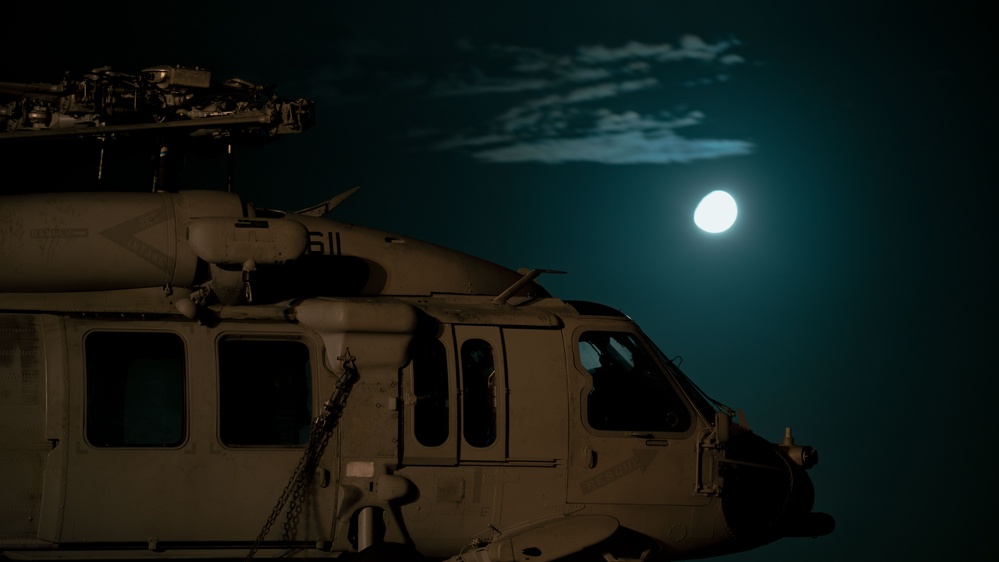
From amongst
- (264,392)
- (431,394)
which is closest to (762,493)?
(431,394)

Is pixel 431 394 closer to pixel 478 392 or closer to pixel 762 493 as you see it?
pixel 478 392

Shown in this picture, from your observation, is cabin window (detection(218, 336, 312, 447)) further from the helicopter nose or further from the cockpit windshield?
the helicopter nose

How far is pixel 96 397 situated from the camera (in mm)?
6949

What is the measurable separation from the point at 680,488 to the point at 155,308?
3.70 m

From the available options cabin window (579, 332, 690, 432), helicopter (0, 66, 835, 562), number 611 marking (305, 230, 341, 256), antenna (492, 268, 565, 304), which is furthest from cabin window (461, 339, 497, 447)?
number 611 marking (305, 230, 341, 256)

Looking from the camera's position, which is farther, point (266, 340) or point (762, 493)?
point (762, 493)

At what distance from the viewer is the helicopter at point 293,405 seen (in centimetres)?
681

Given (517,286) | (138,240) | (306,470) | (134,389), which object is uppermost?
(138,240)

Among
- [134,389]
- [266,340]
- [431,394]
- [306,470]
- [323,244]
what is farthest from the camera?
[323,244]

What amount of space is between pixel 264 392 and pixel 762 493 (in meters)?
3.53

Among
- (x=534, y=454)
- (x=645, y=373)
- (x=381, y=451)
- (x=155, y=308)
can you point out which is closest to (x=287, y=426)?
(x=381, y=451)

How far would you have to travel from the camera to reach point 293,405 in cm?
732

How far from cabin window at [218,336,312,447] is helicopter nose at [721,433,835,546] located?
116 inches

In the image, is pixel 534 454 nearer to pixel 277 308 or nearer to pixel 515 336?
pixel 515 336
